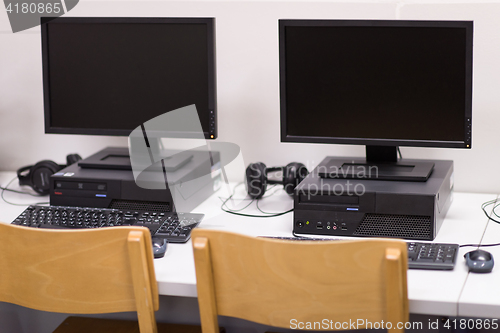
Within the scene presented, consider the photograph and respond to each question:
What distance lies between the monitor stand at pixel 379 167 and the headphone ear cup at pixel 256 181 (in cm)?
22

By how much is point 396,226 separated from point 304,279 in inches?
17.7

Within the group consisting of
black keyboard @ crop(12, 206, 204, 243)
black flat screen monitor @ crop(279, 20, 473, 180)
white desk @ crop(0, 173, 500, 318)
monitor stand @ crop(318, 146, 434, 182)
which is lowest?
white desk @ crop(0, 173, 500, 318)

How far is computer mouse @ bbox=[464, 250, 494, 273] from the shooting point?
3.97 ft

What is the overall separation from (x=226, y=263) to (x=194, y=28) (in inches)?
31.4

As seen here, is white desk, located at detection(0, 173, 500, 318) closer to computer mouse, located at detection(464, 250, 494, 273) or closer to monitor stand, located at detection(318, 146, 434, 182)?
computer mouse, located at detection(464, 250, 494, 273)

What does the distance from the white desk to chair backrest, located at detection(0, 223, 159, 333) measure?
69 millimetres

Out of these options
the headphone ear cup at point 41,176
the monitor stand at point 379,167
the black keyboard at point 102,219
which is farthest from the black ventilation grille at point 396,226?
the headphone ear cup at point 41,176

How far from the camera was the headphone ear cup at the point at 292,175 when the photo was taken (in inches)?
70.0

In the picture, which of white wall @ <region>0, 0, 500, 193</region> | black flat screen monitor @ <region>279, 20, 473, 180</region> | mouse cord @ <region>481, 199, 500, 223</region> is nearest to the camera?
black flat screen monitor @ <region>279, 20, 473, 180</region>

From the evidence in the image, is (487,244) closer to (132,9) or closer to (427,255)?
(427,255)

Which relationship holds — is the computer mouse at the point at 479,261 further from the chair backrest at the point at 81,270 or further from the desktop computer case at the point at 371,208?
the chair backrest at the point at 81,270

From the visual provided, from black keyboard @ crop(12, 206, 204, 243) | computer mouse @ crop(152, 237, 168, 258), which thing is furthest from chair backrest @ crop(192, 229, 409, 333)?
black keyboard @ crop(12, 206, 204, 243)

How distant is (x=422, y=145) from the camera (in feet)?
5.04

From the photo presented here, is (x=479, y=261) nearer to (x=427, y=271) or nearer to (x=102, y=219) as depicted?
(x=427, y=271)
